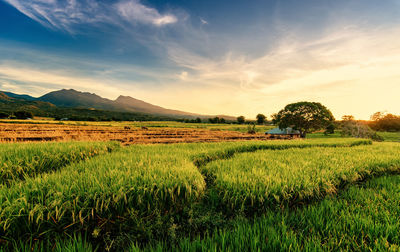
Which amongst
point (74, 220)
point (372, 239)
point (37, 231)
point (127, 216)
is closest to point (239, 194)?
point (372, 239)

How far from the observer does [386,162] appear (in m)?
6.32

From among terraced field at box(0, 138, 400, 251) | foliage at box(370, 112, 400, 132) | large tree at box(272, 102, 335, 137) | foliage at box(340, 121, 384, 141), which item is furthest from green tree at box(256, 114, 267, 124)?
terraced field at box(0, 138, 400, 251)

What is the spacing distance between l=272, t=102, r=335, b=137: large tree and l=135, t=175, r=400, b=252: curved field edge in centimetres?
2694

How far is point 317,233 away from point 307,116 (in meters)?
29.8

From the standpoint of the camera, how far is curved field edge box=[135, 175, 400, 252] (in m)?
2.12

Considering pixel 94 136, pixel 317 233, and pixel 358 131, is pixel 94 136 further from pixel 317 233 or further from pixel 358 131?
pixel 358 131

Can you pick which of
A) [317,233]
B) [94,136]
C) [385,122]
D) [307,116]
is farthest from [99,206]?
[385,122]

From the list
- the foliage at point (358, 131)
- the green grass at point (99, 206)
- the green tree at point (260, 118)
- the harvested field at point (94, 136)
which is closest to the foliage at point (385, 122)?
the foliage at point (358, 131)

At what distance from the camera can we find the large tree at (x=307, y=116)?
86.0 feet

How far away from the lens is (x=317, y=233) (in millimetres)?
2477

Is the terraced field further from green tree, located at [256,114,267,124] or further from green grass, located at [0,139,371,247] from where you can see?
green tree, located at [256,114,267,124]

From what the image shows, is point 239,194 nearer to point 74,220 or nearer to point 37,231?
point 74,220

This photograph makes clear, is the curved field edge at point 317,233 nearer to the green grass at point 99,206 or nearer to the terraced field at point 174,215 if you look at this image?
the terraced field at point 174,215

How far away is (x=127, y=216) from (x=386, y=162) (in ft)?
31.3
